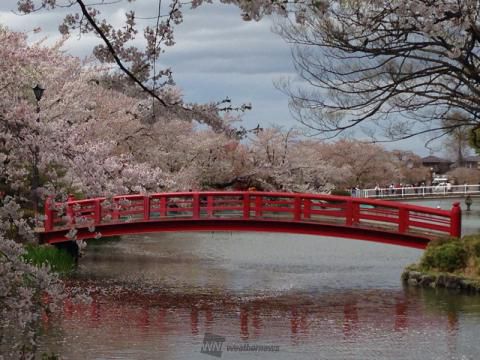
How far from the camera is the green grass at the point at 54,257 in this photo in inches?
654

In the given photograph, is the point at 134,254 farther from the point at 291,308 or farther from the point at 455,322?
the point at 455,322

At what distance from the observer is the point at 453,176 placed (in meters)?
89.2

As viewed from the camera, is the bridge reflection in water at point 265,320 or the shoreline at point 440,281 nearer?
the bridge reflection in water at point 265,320

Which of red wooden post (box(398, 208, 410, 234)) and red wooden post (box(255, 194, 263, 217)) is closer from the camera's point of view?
red wooden post (box(398, 208, 410, 234))

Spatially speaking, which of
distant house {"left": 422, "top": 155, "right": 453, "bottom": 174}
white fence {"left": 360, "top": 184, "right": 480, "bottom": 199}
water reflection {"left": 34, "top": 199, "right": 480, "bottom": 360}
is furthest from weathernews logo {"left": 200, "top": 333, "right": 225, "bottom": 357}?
distant house {"left": 422, "top": 155, "right": 453, "bottom": 174}

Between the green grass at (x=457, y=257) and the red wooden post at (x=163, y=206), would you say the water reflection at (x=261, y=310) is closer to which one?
the green grass at (x=457, y=257)

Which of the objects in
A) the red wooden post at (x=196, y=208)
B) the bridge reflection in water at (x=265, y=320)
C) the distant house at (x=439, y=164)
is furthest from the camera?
the distant house at (x=439, y=164)

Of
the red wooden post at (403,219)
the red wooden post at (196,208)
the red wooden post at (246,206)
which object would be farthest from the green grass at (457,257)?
the red wooden post at (196,208)

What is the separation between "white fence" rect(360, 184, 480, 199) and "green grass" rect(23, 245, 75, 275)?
34.6m

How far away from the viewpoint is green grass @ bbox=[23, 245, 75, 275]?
54.5ft

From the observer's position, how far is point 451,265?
A: 51.9 ft

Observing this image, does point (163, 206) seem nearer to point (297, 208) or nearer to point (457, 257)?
point (297, 208)

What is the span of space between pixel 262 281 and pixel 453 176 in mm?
76055

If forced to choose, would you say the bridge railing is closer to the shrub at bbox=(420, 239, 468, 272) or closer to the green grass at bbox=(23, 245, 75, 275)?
the green grass at bbox=(23, 245, 75, 275)
